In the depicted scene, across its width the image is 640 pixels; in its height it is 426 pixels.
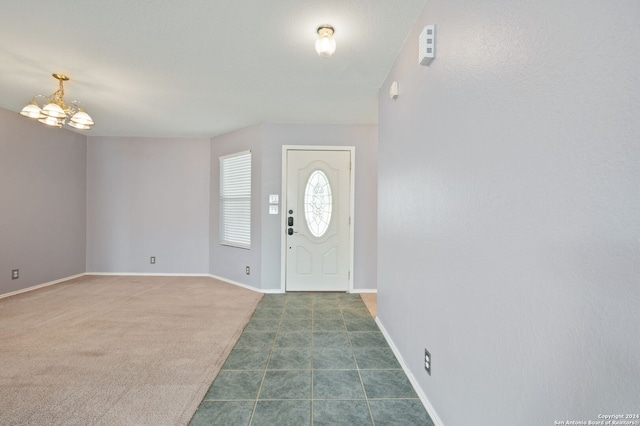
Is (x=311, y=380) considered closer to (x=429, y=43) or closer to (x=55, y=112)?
(x=429, y=43)

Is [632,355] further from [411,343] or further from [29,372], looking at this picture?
[29,372]

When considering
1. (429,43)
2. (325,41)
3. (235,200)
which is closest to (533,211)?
(429,43)

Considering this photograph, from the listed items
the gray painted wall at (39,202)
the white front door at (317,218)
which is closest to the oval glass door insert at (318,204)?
the white front door at (317,218)

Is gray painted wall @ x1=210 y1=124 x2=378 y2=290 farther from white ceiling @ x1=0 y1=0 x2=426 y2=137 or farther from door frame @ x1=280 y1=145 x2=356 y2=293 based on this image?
white ceiling @ x1=0 y1=0 x2=426 y2=137

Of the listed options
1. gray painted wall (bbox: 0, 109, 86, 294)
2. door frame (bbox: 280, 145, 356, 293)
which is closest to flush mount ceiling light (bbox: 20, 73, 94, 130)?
gray painted wall (bbox: 0, 109, 86, 294)

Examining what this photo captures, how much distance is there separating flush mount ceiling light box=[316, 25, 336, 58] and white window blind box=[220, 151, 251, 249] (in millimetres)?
2646

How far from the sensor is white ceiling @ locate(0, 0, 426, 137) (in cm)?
→ 194

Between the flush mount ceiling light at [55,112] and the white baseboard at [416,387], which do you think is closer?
the white baseboard at [416,387]

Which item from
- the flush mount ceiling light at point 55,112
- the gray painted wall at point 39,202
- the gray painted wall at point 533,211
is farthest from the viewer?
the gray painted wall at point 39,202

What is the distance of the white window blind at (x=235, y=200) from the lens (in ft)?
15.1

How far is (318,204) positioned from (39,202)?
413cm

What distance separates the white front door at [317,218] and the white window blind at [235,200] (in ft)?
2.38

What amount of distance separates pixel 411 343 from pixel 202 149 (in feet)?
15.6

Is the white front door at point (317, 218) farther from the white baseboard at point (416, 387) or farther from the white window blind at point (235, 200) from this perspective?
the white baseboard at point (416, 387)
